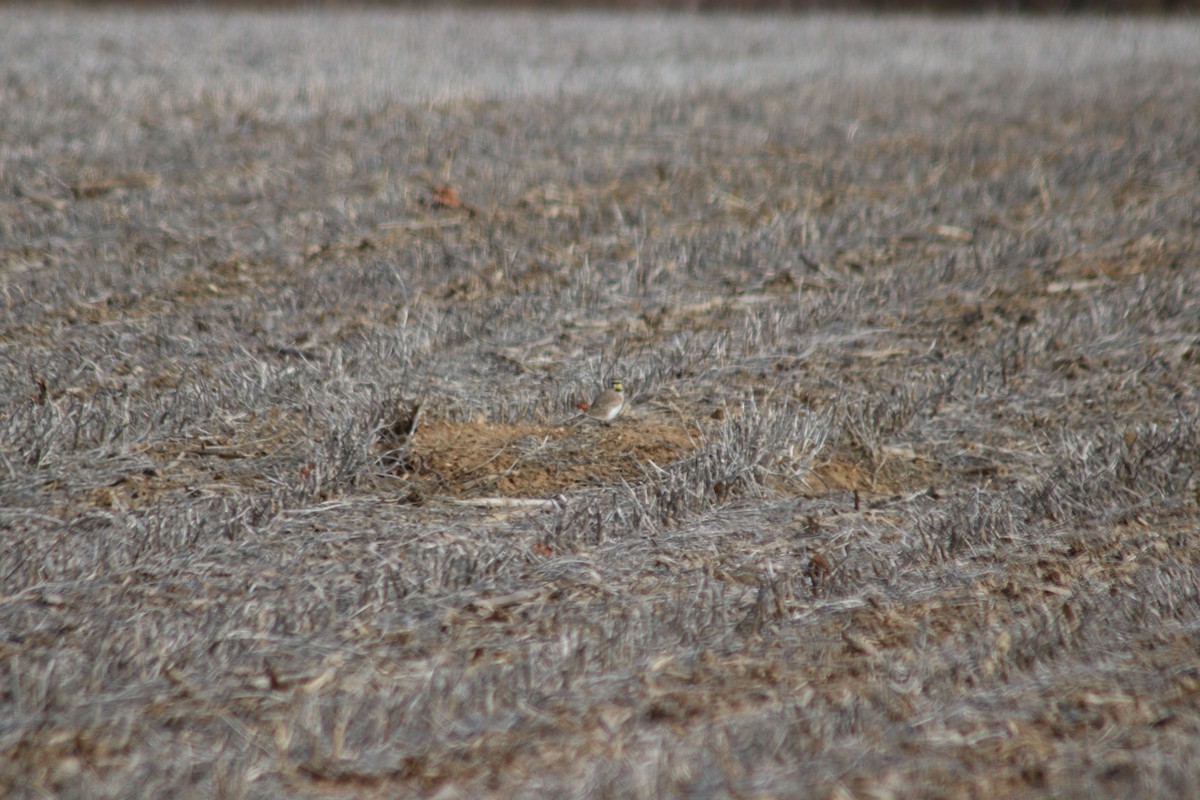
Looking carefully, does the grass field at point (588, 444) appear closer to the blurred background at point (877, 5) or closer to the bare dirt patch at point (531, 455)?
the bare dirt patch at point (531, 455)

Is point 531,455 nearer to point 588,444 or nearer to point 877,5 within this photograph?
point 588,444

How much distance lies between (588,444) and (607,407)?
0.67 ft

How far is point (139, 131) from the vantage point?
729 cm

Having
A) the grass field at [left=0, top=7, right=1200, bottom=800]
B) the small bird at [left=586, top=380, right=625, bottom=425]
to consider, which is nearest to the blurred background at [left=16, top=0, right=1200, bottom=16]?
the grass field at [left=0, top=7, right=1200, bottom=800]

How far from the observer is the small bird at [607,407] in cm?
443

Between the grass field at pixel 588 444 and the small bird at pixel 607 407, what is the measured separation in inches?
2.3

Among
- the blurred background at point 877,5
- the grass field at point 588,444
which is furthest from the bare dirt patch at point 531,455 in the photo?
the blurred background at point 877,5

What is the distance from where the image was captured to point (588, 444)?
4305 millimetres

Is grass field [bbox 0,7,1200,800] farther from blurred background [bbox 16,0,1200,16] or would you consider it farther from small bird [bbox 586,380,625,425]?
blurred background [bbox 16,0,1200,16]

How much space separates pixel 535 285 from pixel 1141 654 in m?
3.32

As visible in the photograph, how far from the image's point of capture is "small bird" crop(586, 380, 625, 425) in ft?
14.5

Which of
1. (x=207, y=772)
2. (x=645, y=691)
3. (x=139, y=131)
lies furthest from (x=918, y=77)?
(x=207, y=772)

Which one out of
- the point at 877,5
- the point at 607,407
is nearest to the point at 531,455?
the point at 607,407

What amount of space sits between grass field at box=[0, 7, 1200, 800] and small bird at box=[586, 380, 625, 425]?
2.3 inches
